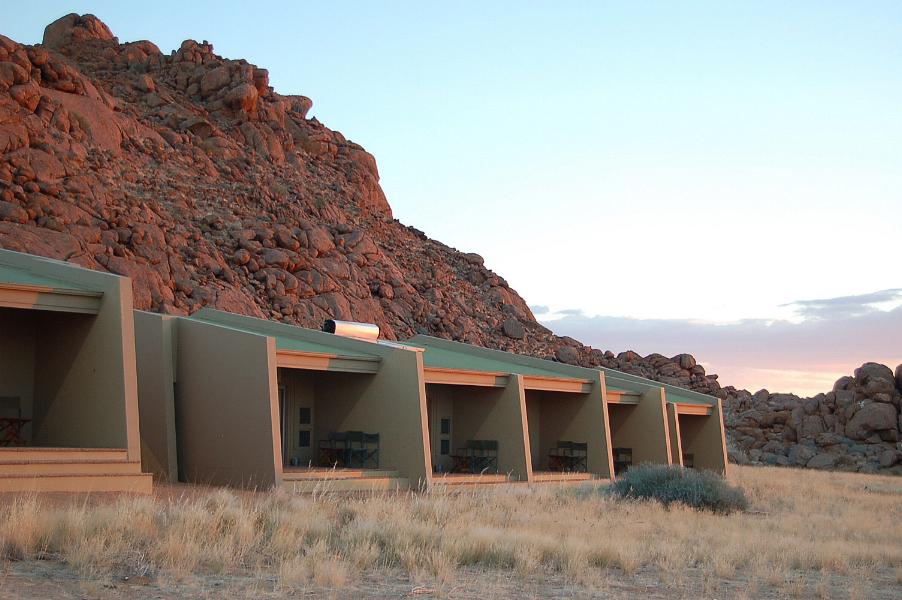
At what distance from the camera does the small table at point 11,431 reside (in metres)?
17.7

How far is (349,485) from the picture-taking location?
64.5ft

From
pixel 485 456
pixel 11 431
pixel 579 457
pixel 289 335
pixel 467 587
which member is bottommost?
pixel 467 587

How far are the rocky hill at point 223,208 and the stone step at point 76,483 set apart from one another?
1969cm

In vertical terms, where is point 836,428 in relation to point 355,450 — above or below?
below

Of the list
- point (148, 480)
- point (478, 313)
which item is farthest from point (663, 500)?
point (478, 313)

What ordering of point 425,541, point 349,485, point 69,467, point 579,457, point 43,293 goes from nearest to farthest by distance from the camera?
point 425,541 → point 69,467 → point 43,293 → point 349,485 → point 579,457

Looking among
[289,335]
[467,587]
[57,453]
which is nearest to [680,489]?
[289,335]

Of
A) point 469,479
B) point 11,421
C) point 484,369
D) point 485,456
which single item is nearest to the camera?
point 11,421

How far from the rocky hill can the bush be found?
66.8 feet

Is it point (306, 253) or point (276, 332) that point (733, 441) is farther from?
point (276, 332)

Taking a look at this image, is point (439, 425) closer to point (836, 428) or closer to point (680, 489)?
point (680, 489)

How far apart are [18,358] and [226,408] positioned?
3.93 m

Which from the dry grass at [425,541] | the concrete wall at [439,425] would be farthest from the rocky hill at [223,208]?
the dry grass at [425,541]

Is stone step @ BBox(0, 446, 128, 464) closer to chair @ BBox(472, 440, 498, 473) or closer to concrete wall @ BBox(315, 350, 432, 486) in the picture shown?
concrete wall @ BBox(315, 350, 432, 486)
